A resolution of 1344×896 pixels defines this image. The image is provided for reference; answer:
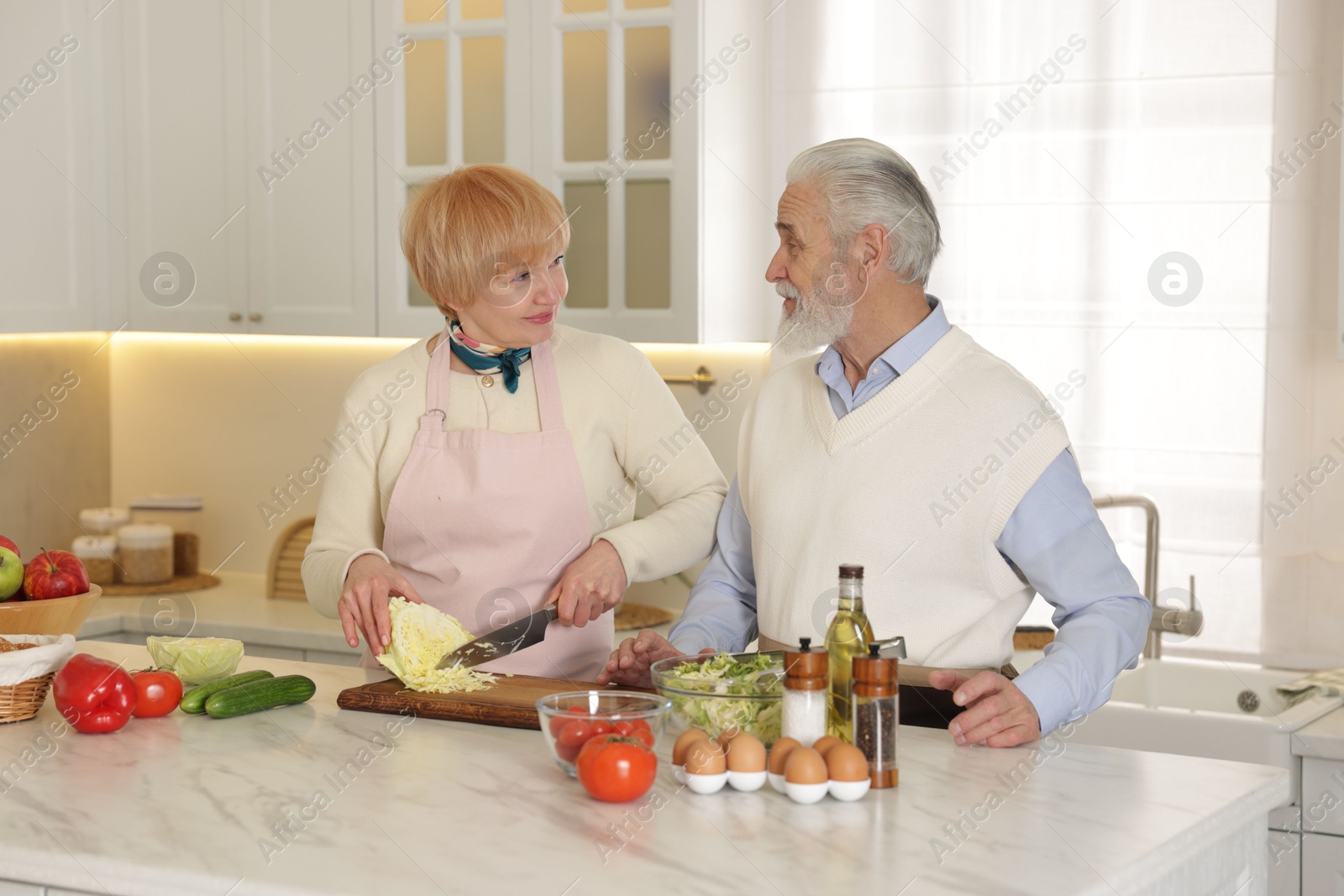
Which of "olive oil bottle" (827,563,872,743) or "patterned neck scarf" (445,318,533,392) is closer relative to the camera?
"olive oil bottle" (827,563,872,743)

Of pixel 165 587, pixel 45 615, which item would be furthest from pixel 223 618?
pixel 45 615

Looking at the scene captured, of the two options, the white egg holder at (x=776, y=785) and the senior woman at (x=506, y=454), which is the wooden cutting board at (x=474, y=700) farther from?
the white egg holder at (x=776, y=785)

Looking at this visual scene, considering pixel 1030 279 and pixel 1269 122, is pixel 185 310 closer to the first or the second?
pixel 1030 279

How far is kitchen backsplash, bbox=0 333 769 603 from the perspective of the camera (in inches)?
147

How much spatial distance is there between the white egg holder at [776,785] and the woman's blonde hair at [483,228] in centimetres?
88

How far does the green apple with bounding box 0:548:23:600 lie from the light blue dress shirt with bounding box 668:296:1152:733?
930 mm

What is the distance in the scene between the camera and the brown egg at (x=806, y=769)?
4.39ft

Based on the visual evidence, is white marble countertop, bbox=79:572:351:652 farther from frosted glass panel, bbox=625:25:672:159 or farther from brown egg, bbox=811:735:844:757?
brown egg, bbox=811:735:844:757

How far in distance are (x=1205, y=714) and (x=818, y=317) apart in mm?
1225

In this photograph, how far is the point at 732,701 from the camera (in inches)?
59.1

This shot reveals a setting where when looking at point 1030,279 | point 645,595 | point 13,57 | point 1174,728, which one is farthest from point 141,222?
point 1174,728

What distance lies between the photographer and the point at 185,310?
3508 millimetres

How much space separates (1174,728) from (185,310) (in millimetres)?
2647

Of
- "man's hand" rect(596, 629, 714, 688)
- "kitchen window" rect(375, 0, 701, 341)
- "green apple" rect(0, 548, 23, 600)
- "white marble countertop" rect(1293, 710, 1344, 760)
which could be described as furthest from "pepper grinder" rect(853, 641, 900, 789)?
"kitchen window" rect(375, 0, 701, 341)
